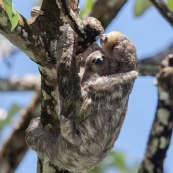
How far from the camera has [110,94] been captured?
17.9 ft

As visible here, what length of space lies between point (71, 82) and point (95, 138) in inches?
22.7

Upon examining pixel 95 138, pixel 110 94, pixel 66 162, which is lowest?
pixel 66 162

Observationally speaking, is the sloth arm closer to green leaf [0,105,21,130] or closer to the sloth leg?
the sloth leg

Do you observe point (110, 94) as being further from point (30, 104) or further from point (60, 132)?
point (30, 104)

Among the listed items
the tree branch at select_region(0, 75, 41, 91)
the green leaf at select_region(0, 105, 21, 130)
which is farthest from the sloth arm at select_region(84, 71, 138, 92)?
the tree branch at select_region(0, 75, 41, 91)

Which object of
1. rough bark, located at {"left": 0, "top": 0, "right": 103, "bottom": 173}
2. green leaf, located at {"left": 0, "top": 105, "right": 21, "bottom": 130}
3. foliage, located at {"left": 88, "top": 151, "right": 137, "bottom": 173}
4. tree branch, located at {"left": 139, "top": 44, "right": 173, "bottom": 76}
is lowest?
green leaf, located at {"left": 0, "top": 105, "right": 21, "bottom": 130}

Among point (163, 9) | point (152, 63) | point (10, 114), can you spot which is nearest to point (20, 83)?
point (10, 114)

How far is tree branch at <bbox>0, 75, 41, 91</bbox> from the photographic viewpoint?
930cm

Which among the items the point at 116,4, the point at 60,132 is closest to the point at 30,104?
the point at 116,4

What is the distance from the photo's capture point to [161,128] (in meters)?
6.68

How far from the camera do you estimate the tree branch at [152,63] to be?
25.6 ft

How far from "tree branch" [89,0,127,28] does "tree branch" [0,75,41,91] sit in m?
1.51

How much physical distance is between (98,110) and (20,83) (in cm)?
410

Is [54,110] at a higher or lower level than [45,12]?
lower
